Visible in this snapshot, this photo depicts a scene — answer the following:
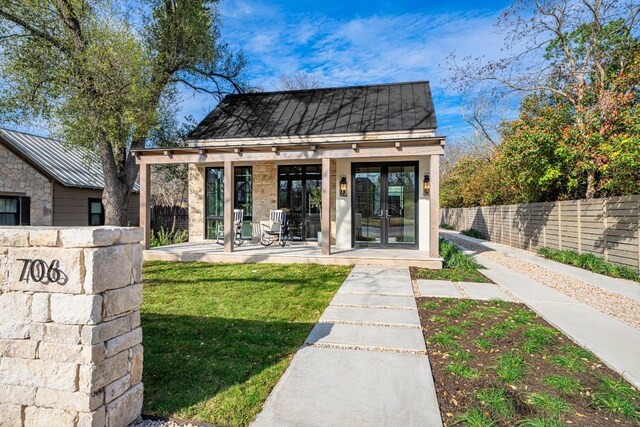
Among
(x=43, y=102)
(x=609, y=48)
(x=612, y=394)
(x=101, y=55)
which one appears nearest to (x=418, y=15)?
(x=609, y=48)

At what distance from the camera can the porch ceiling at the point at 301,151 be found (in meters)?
7.66

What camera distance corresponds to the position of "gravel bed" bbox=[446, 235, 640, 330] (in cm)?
471

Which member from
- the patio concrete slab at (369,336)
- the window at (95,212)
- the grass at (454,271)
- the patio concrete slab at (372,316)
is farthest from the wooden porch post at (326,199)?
the window at (95,212)

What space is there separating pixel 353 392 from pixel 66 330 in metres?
1.97

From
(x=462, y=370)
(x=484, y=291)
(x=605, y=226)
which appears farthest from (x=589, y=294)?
(x=462, y=370)

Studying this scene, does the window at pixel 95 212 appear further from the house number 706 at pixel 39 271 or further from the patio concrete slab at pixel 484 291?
the patio concrete slab at pixel 484 291

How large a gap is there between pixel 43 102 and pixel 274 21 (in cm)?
944

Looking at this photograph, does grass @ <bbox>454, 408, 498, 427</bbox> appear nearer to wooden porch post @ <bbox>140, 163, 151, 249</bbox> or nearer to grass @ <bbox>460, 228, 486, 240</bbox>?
wooden porch post @ <bbox>140, 163, 151, 249</bbox>

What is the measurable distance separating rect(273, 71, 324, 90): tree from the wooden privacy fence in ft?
57.2

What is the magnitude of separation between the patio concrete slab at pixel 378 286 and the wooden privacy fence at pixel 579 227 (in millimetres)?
4894

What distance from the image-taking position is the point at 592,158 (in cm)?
877

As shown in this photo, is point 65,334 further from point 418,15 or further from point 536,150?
point 418,15

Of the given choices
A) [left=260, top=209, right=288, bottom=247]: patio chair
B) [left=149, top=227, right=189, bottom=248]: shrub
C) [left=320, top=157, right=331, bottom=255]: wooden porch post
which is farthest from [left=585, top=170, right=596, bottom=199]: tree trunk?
[left=149, top=227, right=189, bottom=248]: shrub

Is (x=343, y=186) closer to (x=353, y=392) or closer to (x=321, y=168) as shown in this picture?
(x=321, y=168)
